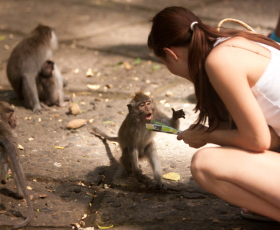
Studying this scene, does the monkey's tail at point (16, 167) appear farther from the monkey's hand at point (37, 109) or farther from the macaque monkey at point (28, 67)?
the macaque monkey at point (28, 67)

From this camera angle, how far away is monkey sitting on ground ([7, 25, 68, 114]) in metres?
4.48

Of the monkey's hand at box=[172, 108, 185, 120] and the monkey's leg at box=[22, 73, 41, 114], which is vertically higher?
the monkey's hand at box=[172, 108, 185, 120]

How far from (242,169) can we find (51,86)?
318 cm

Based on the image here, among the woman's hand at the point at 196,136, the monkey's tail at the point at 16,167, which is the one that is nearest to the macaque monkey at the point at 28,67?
the monkey's tail at the point at 16,167

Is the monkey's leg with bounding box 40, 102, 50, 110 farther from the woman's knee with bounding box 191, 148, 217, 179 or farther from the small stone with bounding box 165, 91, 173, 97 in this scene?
the woman's knee with bounding box 191, 148, 217, 179

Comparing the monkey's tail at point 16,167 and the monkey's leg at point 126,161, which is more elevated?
the monkey's tail at point 16,167

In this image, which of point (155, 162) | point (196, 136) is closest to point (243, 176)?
point (196, 136)

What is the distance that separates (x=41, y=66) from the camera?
4.61 m

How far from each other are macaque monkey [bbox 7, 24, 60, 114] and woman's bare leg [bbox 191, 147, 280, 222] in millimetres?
2885

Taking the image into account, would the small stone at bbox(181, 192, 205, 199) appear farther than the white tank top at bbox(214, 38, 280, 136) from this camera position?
Yes

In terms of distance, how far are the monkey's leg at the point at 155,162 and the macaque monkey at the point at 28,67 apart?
1.93m

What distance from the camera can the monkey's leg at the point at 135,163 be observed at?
2934mm

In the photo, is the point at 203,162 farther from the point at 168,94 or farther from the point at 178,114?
the point at 168,94

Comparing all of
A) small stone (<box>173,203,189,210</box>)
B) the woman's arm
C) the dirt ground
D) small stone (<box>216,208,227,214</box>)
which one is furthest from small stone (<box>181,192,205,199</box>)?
the woman's arm
